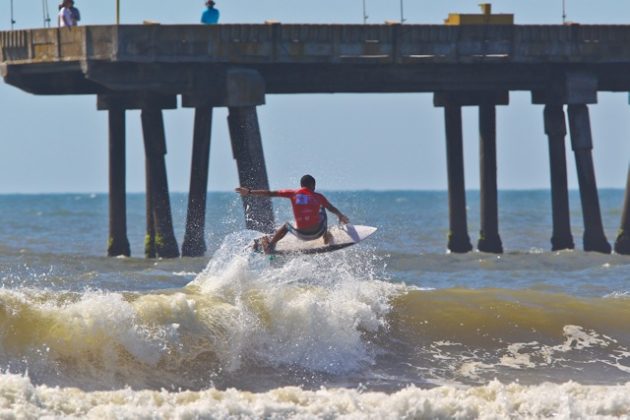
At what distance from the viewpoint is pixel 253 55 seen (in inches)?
1119

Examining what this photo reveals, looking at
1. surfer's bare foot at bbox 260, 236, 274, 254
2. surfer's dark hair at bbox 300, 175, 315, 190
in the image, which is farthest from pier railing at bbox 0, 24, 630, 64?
surfer's dark hair at bbox 300, 175, 315, 190

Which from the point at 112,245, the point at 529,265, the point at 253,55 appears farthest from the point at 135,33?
the point at 529,265

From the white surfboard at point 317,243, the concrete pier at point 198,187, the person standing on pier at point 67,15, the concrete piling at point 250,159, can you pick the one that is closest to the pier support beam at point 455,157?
the concrete pier at point 198,187

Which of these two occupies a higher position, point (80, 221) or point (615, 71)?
point (615, 71)

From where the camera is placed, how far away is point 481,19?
30.3 meters

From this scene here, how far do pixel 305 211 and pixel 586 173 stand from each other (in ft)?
39.1

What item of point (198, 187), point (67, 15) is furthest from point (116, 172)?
point (67, 15)

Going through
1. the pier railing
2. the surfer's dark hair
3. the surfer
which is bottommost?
the surfer

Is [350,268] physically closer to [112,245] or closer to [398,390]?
[398,390]

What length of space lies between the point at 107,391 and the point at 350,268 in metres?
7.33

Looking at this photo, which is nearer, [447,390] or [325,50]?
[447,390]

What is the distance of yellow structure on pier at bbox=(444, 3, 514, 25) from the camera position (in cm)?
2989

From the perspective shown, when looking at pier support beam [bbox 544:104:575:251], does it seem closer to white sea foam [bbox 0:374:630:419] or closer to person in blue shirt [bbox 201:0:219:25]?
person in blue shirt [bbox 201:0:219:25]

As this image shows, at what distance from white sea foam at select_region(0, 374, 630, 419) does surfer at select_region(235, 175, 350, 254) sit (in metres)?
4.10
